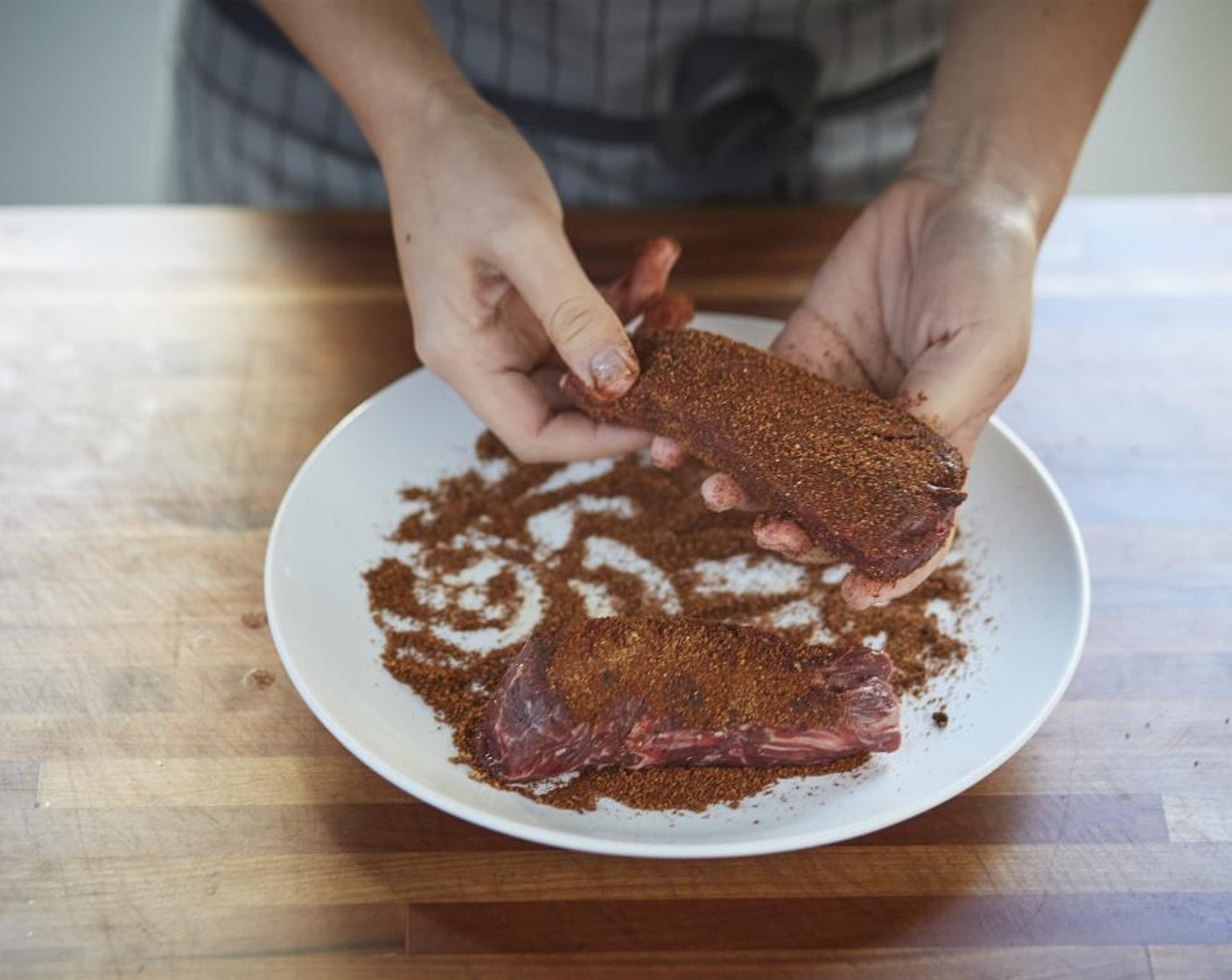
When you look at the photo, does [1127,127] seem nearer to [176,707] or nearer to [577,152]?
[577,152]

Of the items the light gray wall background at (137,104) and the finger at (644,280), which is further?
the light gray wall background at (137,104)

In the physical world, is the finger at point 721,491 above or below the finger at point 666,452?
above

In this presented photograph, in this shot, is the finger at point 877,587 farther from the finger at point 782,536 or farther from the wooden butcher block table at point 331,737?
the wooden butcher block table at point 331,737

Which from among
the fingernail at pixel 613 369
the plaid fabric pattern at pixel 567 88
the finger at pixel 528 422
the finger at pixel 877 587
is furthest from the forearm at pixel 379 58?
the finger at pixel 877 587

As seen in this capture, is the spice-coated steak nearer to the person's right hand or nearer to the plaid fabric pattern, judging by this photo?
the person's right hand

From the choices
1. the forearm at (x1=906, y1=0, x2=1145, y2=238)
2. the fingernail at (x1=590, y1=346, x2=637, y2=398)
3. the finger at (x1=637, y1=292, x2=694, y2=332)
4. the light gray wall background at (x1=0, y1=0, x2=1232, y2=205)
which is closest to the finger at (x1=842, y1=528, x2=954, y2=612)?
the fingernail at (x1=590, y1=346, x2=637, y2=398)

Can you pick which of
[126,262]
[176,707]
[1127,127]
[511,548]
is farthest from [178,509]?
[1127,127]
